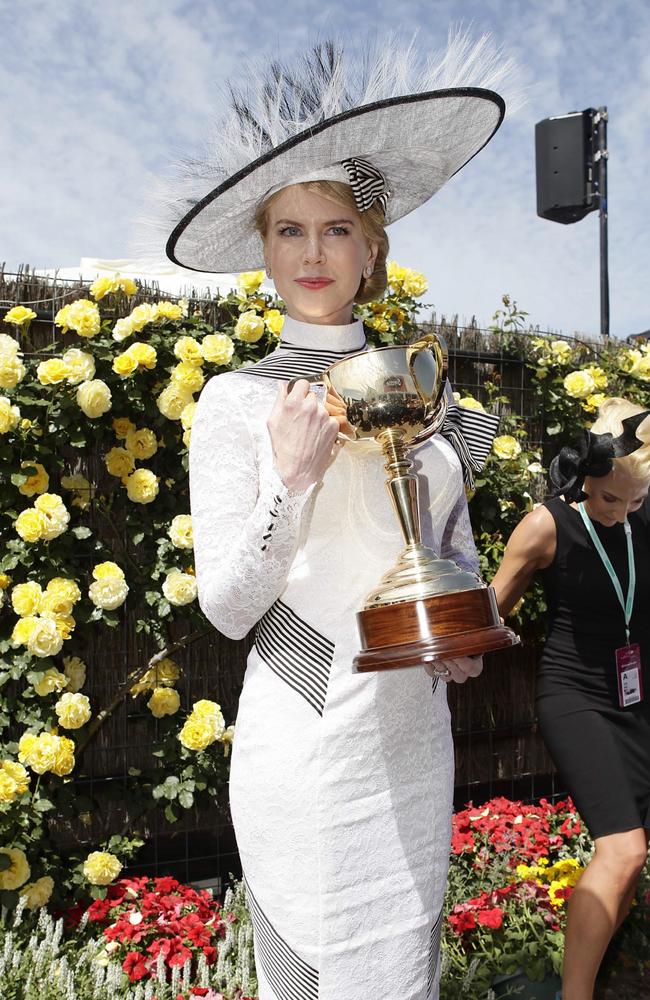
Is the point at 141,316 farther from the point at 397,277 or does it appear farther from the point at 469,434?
the point at 469,434

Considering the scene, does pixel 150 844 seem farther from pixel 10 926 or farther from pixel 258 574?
pixel 258 574

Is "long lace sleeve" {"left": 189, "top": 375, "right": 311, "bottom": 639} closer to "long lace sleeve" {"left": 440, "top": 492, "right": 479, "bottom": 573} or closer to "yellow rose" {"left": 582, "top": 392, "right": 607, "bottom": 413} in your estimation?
"long lace sleeve" {"left": 440, "top": 492, "right": 479, "bottom": 573}

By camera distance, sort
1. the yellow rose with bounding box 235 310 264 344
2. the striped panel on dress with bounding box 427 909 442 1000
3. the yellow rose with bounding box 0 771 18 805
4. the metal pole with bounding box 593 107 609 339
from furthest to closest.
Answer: the metal pole with bounding box 593 107 609 339 < the yellow rose with bounding box 235 310 264 344 < the yellow rose with bounding box 0 771 18 805 < the striped panel on dress with bounding box 427 909 442 1000

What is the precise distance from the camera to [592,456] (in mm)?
2590

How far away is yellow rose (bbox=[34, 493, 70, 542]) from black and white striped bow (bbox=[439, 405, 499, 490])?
1.82 m

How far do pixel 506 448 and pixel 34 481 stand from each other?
213 centimetres

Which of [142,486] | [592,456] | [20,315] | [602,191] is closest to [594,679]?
[592,456]

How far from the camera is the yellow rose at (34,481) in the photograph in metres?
3.09

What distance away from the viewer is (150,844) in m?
3.54

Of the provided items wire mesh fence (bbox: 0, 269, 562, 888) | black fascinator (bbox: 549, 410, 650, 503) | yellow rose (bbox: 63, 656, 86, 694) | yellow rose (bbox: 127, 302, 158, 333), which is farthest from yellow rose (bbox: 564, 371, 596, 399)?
yellow rose (bbox: 63, 656, 86, 694)

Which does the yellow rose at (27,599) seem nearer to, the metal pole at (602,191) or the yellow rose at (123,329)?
the yellow rose at (123,329)

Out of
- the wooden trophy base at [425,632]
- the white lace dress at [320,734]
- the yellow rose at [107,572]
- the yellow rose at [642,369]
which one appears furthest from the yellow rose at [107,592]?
the yellow rose at [642,369]

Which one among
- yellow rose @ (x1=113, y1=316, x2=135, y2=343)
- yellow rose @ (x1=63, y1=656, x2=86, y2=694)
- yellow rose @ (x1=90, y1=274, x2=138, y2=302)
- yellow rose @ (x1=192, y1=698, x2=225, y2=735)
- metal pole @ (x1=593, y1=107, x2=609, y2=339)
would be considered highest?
metal pole @ (x1=593, y1=107, x2=609, y2=339)

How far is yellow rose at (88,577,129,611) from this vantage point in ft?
9.96
